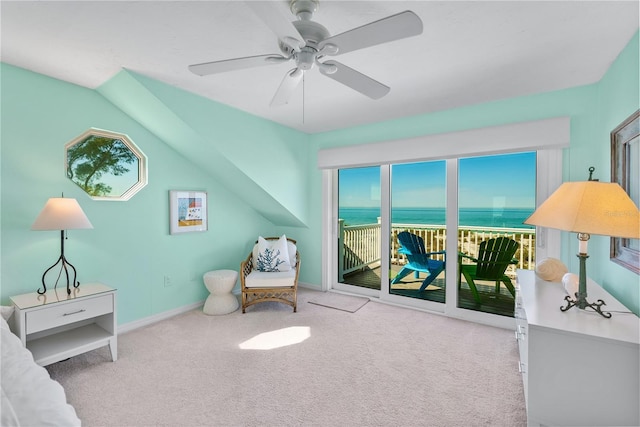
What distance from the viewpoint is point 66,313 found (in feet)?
6.93

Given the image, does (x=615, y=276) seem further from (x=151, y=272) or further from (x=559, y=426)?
(x=151, y=272)

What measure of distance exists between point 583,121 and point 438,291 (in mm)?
2194

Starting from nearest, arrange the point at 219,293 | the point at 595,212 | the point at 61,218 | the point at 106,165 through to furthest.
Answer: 1. the point at 595,212
2. the point at 61,218
3. the point at 106,165
4. the point at 219,293

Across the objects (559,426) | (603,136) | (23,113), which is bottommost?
(559,426)

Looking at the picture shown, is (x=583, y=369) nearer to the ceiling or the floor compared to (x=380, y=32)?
nearer to the floor

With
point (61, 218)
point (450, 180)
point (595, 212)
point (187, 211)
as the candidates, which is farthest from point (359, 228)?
point (61, 218)

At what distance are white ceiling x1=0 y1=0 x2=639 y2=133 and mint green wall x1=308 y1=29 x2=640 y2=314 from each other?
12cm

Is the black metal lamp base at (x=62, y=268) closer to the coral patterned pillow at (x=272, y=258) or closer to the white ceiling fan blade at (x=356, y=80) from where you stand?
the coral patterned pillow at (x=272, y=258)

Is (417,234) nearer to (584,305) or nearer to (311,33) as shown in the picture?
(584,305)

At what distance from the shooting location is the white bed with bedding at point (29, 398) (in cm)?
102

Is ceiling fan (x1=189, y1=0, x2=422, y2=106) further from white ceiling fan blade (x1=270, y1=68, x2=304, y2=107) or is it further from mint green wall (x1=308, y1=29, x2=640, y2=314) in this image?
mint green wall (x1=308, y1=29, x2=640, y2=314)

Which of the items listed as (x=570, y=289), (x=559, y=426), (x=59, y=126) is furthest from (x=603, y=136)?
(x=59, y=126)

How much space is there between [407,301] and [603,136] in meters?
2.45

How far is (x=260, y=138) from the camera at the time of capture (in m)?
3.49
